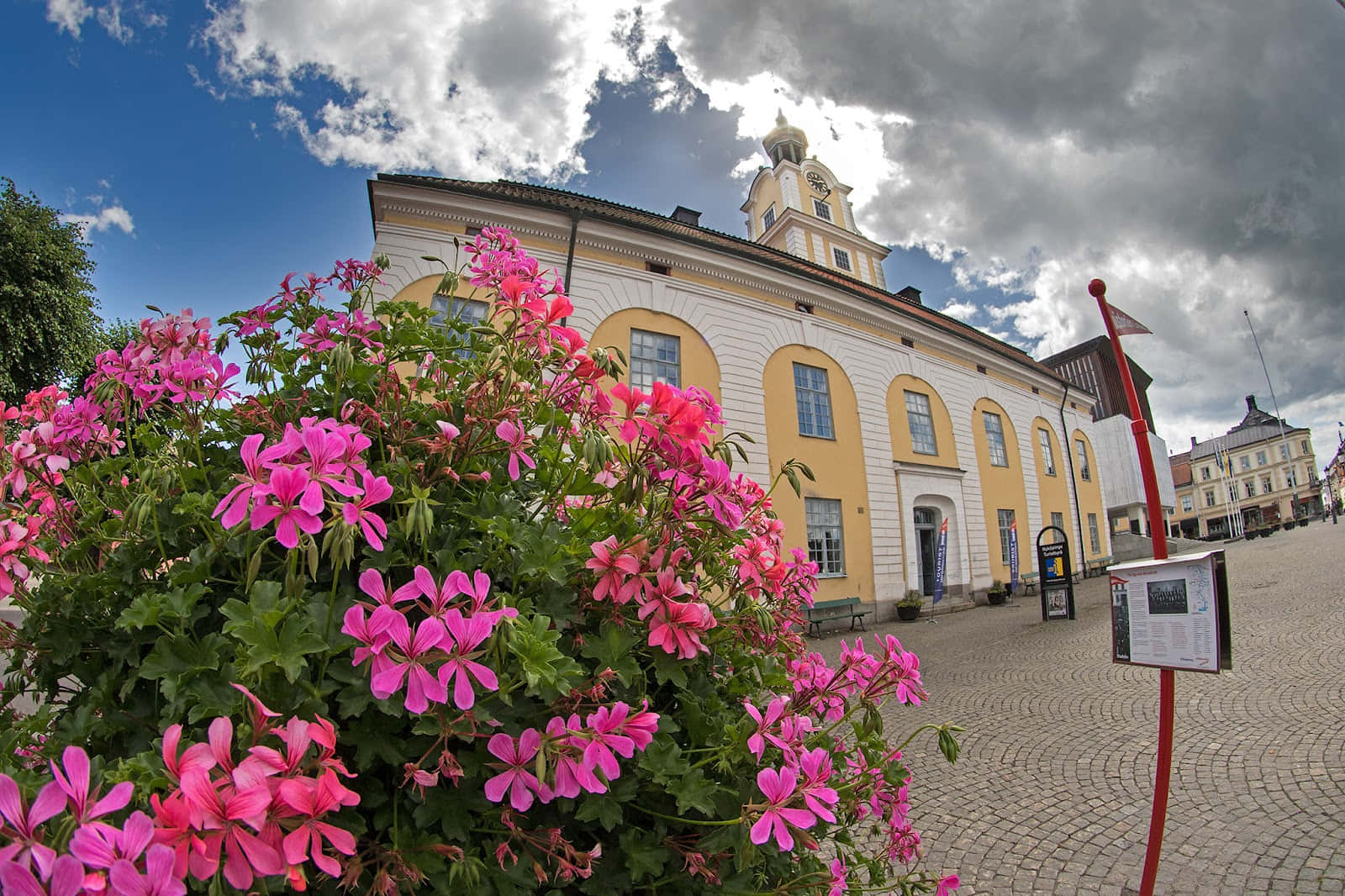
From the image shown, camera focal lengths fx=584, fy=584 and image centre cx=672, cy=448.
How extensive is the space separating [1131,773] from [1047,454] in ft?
82.8

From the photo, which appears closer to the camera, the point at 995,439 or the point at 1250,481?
the point at 995,439

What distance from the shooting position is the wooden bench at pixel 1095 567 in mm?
26577

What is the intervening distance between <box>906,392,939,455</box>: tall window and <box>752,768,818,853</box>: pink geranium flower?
19.5 m

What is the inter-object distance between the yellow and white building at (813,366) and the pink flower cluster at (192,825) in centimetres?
1143

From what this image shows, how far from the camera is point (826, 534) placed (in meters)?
16.0

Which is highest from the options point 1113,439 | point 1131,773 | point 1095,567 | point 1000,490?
point 1113,439

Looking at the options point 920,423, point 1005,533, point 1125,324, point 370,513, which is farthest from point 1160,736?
point 1005,533

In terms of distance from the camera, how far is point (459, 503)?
1233mm

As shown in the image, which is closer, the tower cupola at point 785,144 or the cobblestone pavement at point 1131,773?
the cobblestone pavement at point 1131,773

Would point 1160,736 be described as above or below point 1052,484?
below

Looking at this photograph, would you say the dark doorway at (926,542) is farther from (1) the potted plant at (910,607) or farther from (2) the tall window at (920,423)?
(1) the potted plant at (910,607)

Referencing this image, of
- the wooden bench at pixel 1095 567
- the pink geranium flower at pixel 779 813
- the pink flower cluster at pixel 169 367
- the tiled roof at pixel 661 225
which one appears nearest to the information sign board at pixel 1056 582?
the tiled roof at pixel 661 225

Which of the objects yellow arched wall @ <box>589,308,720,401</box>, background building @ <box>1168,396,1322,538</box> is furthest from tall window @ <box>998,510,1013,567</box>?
background building @ <box>1168,396,1322,538</box>

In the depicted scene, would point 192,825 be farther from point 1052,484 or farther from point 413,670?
point 1052,484
